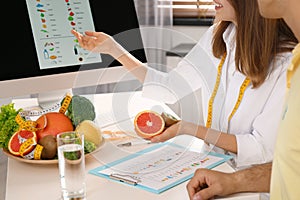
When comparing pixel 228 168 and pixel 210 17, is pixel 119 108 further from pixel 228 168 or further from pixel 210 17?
pixel 210 17

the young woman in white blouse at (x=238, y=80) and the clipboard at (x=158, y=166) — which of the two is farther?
the young woman in white blouse at (x=238, y=80)

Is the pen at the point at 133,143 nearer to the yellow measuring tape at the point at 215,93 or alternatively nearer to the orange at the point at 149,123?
the orange at the point at 149,123

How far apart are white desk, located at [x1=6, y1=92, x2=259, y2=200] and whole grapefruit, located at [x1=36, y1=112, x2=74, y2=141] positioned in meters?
0.08

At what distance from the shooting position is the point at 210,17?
138 inches

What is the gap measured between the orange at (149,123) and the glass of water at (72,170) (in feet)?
0.79

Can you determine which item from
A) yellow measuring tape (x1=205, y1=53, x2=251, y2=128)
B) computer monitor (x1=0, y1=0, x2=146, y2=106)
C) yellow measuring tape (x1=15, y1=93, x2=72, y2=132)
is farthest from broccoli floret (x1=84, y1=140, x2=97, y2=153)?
yellow measuring tape (x1=205, y1=53, x2=251, y2=128)

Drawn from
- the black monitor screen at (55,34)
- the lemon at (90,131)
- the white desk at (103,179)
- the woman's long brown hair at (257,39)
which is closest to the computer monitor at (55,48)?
the black monitor screen at (55,34)

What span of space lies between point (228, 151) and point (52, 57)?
0.56 metres

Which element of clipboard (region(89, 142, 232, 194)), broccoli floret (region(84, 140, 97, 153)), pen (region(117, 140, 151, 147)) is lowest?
clipboard (region(89, 142, 232, 194))

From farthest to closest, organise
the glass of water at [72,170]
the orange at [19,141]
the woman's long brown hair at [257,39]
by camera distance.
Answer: the woman's long brown hair at [257,39] < the orange at [19,141] < the glass of water at [72,170]

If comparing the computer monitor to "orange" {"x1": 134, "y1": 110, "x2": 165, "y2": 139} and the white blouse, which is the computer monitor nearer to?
the white blouse

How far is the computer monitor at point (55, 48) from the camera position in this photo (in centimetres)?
148

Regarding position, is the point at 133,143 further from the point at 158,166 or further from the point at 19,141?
the point at 19,141

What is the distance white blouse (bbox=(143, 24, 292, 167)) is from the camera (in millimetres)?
1479
